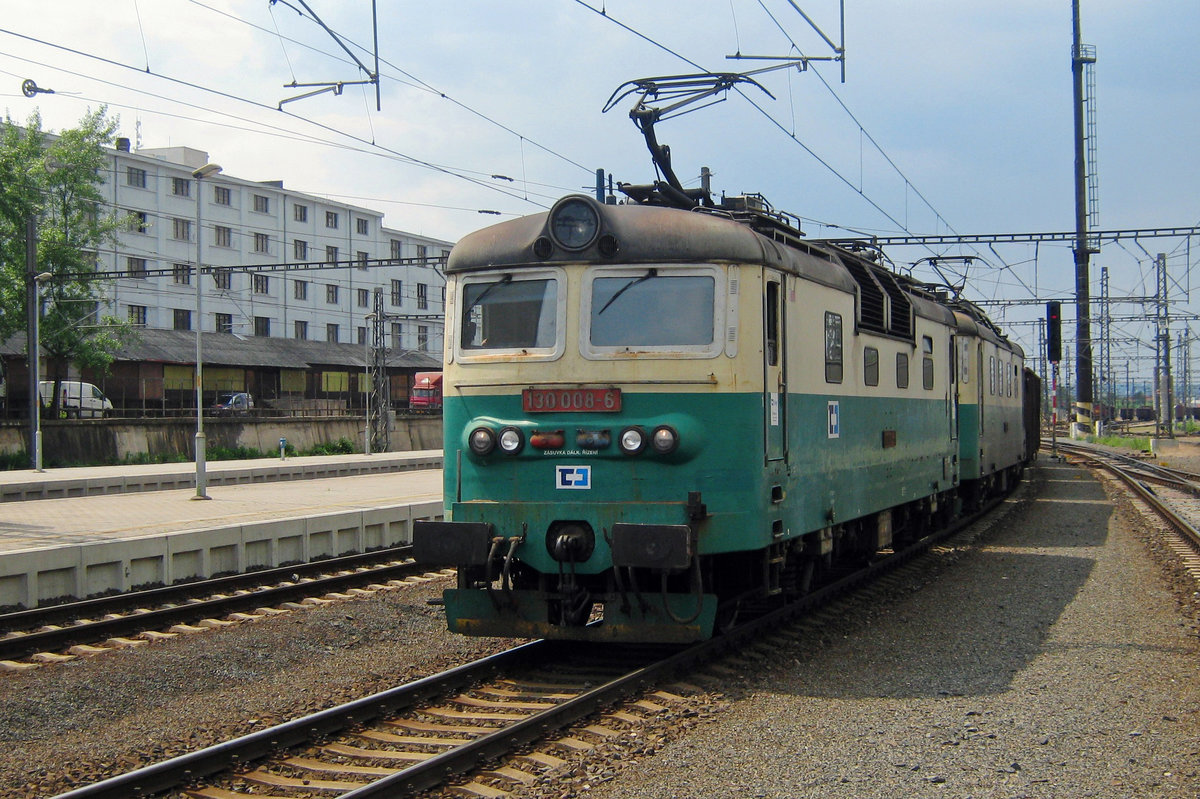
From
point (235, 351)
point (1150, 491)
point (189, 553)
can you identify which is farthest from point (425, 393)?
point (189, 553)

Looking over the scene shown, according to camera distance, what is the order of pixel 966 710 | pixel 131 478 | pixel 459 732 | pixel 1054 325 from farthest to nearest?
pixel 1054 325 < pixel 131 478 < pixel 966 710 < pixel 459 732

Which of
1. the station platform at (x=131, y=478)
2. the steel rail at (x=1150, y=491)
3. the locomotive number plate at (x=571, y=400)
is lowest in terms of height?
the steel rail at (x=1150, y=491)

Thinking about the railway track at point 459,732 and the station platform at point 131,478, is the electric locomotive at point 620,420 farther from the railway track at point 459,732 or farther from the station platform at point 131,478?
the station platform at point 131,478

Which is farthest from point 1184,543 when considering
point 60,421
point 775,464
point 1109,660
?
point 60,421

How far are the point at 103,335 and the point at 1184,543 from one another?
38.5 m

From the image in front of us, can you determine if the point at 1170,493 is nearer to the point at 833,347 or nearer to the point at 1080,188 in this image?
the point at 833,347

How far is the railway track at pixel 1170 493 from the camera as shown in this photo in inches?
627

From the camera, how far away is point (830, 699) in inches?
305

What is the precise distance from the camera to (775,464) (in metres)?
8.68

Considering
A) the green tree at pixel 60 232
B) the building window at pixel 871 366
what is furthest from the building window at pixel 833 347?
the green tree at pixel 60 232

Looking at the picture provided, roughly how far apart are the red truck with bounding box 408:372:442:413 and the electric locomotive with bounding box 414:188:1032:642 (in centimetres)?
5657

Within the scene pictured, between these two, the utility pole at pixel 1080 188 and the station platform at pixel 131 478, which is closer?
the station platform at pixel 131 478

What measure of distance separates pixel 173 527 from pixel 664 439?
1131cm

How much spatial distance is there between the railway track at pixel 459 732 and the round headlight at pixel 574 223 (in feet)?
10.6
